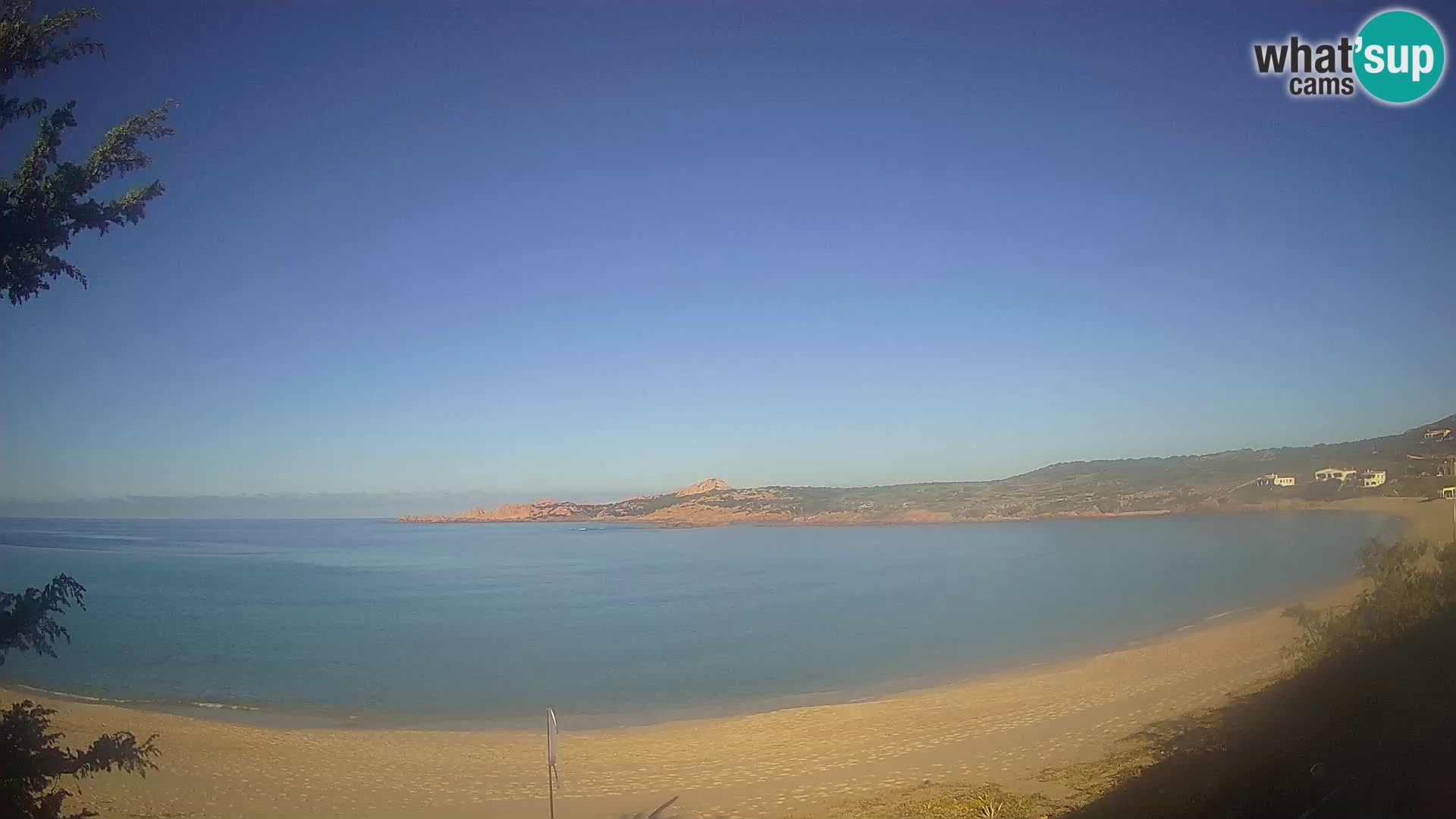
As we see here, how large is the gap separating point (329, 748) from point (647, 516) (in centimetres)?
2468

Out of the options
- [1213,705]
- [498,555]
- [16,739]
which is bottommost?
[498,555]

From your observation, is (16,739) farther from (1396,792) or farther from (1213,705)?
(1213,705)

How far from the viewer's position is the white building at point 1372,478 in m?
8.79

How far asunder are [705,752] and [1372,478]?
8206mm

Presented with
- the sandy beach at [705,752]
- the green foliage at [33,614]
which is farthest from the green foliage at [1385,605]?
the green foliage at [33,614]

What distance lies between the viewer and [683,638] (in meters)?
18.1

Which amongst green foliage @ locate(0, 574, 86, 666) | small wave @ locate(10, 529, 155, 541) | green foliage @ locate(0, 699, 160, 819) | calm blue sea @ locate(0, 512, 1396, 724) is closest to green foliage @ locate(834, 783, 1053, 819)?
green foliage @ locate(0, 699, 160, 819)

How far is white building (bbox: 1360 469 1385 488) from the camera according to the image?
28.8ft

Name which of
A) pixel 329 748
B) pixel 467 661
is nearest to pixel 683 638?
pixel 467 661

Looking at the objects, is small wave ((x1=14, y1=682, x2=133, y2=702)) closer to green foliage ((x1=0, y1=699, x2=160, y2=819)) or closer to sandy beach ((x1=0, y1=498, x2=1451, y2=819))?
sandy beach ((x1=0, y1=498, x2=1451, y2=819))

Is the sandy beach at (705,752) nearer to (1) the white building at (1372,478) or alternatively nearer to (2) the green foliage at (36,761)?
(1) the white building at (1372,478)

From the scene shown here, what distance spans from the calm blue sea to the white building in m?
0.40

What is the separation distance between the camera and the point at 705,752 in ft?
28.1

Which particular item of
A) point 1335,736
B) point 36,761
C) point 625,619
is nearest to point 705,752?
point 1335,736
